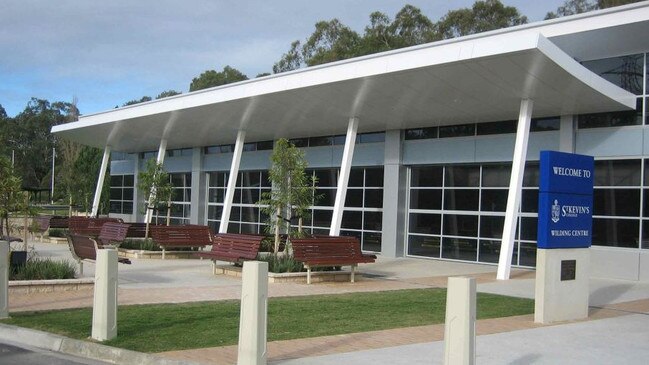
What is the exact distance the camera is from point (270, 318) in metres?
9.90

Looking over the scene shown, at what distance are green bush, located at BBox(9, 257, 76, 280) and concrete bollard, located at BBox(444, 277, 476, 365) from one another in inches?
359

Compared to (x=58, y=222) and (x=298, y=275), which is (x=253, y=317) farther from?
(x=58, y=222)

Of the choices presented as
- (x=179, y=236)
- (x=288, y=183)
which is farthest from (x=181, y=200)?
(x=288, y=183)

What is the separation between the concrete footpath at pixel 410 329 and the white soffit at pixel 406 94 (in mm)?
4942

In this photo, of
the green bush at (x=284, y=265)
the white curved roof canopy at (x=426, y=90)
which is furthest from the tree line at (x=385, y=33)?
the green bush at (x=284, y=265)

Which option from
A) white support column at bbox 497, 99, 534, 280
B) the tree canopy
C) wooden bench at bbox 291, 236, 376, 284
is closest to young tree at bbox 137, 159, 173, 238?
wooden bench at bbox 291, 236, 376, 284

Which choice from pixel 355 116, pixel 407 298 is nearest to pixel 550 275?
pixel 407 298

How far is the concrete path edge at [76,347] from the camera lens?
723cm

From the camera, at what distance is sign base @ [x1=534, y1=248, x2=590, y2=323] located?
10391 mm

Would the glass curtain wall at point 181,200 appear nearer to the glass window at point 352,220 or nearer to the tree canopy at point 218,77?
the glass window at point 352,220

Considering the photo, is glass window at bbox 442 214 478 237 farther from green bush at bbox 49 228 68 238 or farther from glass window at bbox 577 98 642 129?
green bush at bbox 49 228 68 238

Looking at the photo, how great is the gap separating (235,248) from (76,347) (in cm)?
831

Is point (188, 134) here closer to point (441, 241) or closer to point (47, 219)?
point (47, 219)

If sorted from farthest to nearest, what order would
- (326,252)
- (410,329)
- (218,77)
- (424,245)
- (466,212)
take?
1. (218,77)
2. (424,245)
3. (466,212)
4. (326,252)
5. (410,329)
